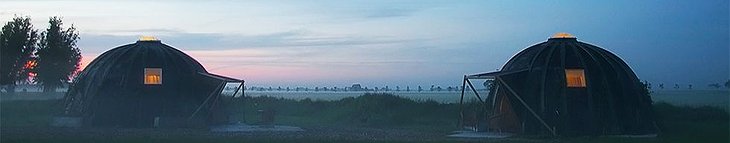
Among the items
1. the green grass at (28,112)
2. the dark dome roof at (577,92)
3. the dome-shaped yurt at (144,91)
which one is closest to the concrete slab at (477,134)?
the dark dome roof at (577,92)

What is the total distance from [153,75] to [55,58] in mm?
28987

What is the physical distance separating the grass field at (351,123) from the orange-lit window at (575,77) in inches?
128

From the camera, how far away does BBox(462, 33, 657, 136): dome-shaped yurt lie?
110ft

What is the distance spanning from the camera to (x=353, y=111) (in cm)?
4881

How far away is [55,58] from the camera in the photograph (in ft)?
220

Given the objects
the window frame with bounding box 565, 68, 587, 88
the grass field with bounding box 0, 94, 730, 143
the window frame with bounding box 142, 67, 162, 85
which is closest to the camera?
the grass field with bounding box 0, 94, 730, 143

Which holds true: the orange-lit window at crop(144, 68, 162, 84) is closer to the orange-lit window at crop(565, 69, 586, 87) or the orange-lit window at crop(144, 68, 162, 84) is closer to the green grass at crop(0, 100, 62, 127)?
the green grass at crop(0, 100, 62, 127)

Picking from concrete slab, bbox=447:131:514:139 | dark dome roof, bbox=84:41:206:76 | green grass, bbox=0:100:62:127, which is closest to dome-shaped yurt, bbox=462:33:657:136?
concrete slab, bbox=447:131:514:139

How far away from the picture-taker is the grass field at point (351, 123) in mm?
30234

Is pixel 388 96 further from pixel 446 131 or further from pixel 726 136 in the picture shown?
pixel 726 136

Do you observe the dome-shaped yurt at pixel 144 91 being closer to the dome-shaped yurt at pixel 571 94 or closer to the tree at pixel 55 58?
the dome-shaped yurt at pixel 571 94

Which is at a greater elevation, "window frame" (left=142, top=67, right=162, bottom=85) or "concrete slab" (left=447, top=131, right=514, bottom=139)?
"window frame" (left=142, top=67, right=162, bottom=85)

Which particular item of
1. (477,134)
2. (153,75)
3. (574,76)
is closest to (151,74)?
(153,75)

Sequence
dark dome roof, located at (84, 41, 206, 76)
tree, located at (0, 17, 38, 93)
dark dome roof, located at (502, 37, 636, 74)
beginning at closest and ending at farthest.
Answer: dark dome roof, located at (502, 37, 636, 74)
dark dome roof, located at (84, 41, 206, 76)
tree, located at (0, 17, 38, 93)
